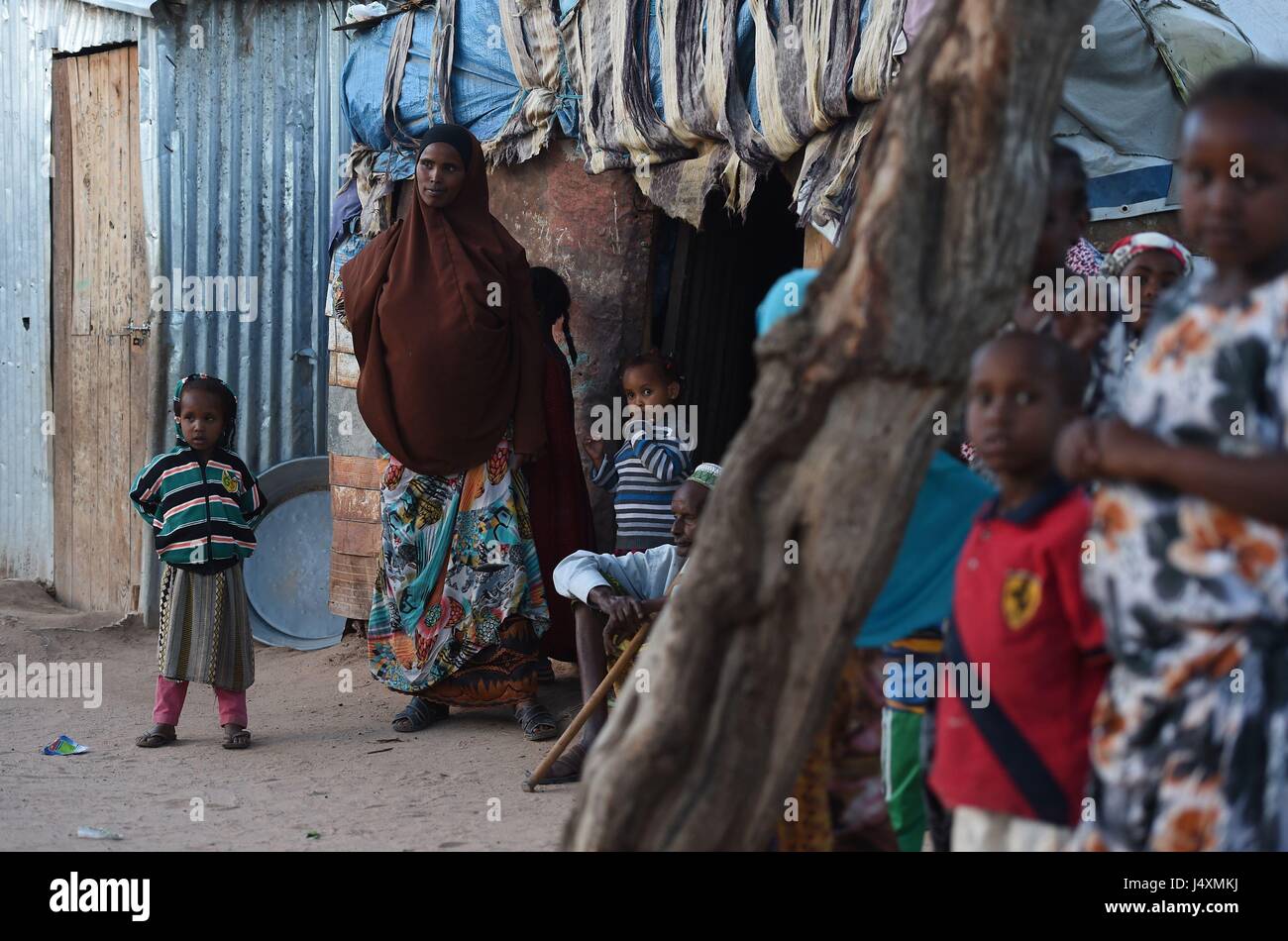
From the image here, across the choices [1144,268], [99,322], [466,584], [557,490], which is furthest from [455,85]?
[1144,268]

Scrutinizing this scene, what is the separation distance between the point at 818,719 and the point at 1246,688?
Answer: 2.13ft

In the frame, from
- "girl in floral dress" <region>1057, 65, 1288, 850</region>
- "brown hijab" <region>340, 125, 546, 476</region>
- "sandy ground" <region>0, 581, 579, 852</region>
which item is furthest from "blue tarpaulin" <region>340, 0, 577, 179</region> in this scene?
"girl in floral dress" <region>1057, 65, 1288, 850</region>

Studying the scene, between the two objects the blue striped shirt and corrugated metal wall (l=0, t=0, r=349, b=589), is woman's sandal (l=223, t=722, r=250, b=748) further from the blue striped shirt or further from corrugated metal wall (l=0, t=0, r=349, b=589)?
corrugated metal wall (l=0, t=0, r=349, b=589)

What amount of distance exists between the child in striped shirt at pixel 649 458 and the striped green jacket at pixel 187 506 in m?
1.46

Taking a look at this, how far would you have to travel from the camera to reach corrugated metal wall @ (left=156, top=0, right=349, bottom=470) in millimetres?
7586

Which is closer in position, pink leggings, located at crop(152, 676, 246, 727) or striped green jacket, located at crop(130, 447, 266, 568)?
striped green jacket, located at crop(130, 447, 266, 568)


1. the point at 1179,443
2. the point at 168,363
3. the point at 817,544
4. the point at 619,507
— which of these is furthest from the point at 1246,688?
the point at 168,363

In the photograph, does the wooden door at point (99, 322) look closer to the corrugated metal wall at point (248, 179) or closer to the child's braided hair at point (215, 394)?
the corrugated metal wall at point (248, 179)

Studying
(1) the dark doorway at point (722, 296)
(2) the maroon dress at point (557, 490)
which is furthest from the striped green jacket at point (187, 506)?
(1) the dark doorway at point (722, 296)

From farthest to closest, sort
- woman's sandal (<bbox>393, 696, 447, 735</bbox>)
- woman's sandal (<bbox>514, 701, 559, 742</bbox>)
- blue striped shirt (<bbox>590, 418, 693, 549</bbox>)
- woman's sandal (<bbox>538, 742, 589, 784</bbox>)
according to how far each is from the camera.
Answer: woman's sandal (<bbox>393, 696, 447, 735</bbox>), woman's sandal (<bbox>514, 701, 559, 742</bbox>), blue striped shirt (<bbox>590, 418, 693, 549</bbox>), woman's sandal (<bbox>538, 742, 589, 784</bbox>)

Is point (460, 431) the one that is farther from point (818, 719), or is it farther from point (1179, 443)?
point (1179, 443)

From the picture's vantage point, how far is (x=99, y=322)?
25.9ft

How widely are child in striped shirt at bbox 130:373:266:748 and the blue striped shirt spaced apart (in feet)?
4.86

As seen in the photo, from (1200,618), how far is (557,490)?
379 cm
